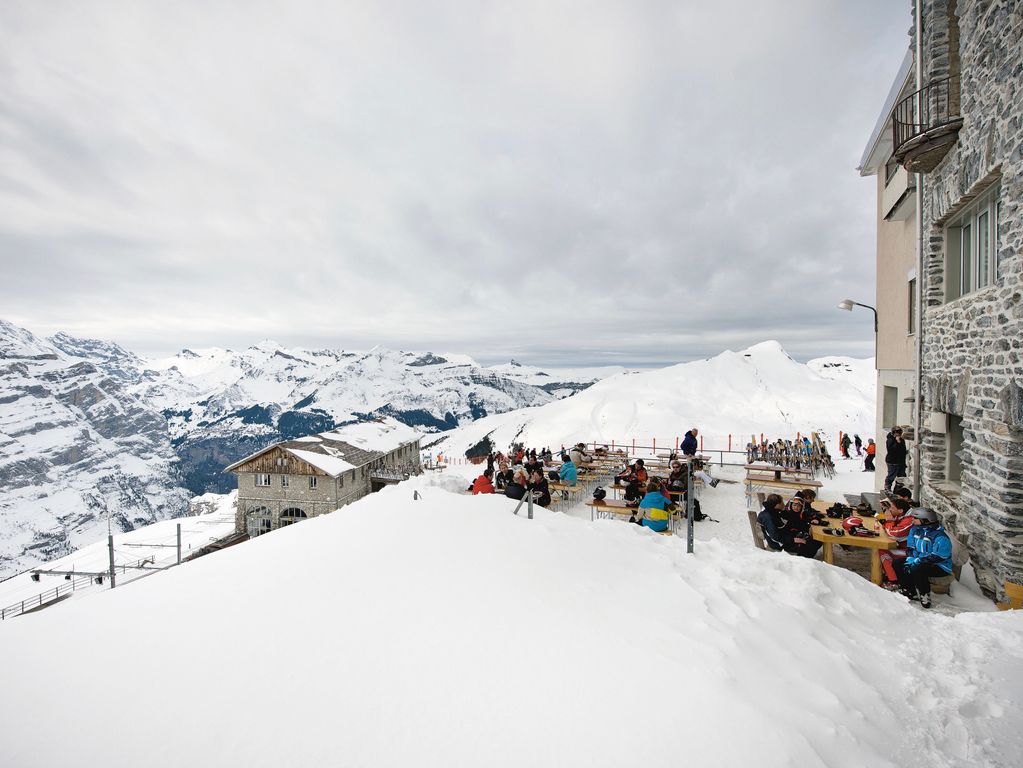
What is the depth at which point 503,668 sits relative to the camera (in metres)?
3.29

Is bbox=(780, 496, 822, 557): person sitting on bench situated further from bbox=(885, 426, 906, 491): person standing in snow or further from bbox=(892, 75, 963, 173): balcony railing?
bbox=(892, 75, 963, 173): balcony railing

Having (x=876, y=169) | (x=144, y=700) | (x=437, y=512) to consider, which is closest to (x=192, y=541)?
(x=437, y=512)

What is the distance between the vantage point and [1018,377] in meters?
6.02

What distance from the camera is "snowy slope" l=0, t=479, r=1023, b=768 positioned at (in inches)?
105

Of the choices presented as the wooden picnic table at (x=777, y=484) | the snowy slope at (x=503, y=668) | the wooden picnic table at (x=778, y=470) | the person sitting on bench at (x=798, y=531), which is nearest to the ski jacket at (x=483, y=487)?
the snowy slope at (x=503, y=668)

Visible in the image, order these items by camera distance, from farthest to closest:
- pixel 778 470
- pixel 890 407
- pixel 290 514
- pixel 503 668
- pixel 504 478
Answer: pixel 290 514 < pixel 504 478 < pixel 890 407 < pixel 778 470 < pixel 503 668

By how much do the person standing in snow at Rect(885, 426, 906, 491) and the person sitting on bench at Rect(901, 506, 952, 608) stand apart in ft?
16.1

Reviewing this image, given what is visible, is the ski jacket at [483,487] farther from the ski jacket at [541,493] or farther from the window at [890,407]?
the window at [890,407]

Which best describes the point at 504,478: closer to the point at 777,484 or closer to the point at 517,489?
the point at 517,489

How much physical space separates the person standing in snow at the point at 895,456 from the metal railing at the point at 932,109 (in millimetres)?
6253

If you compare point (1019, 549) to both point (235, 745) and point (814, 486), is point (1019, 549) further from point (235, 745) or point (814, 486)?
point (235, 745)

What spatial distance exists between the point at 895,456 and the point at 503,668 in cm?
1168

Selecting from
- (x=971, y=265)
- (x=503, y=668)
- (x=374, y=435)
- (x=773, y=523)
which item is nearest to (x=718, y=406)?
(x=374, y=435)

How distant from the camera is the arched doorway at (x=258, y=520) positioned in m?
33.1
